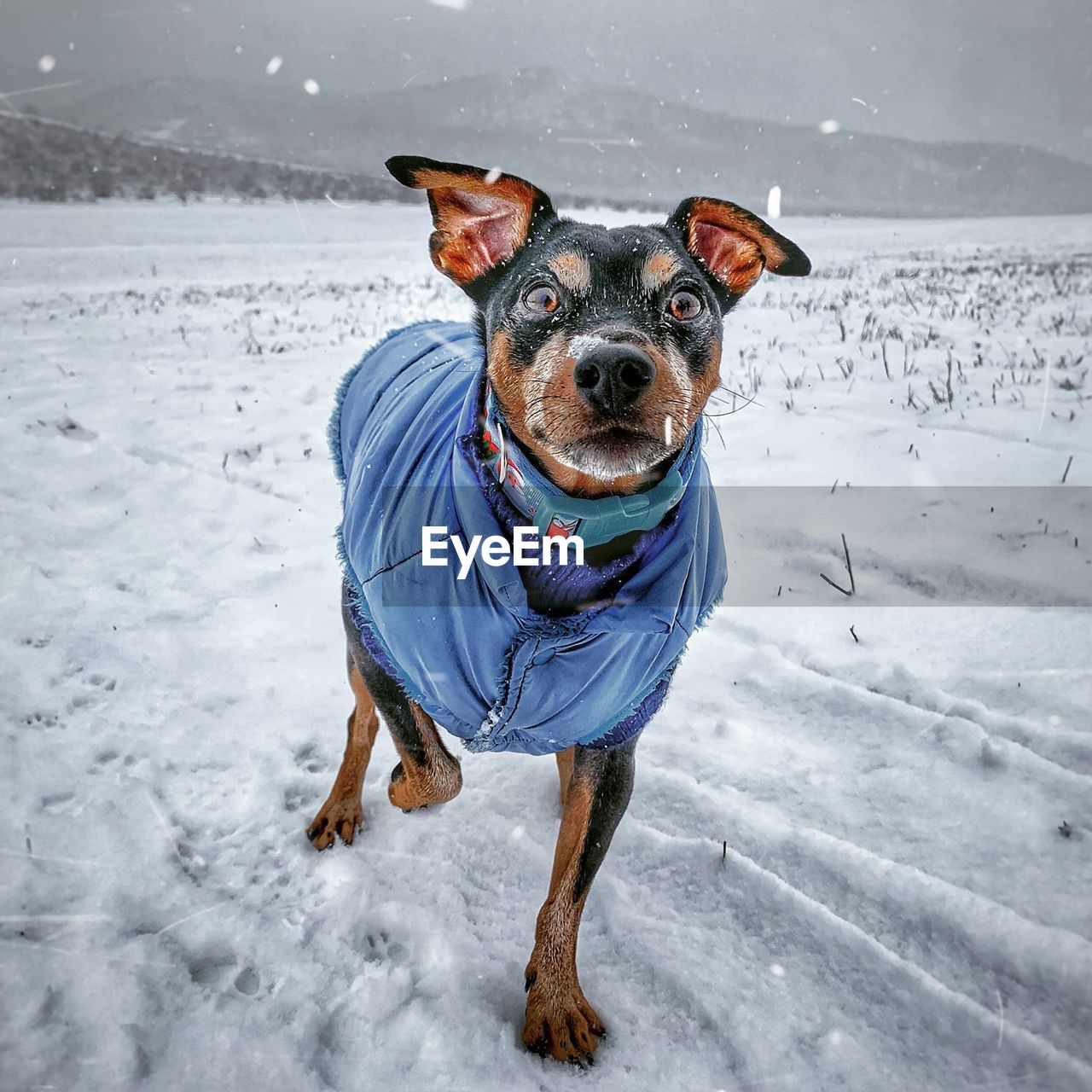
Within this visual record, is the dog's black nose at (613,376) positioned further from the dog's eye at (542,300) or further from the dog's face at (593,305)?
the dog's eye at (542,300)

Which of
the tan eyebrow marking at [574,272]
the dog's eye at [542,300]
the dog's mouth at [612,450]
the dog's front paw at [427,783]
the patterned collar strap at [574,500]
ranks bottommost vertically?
the dog's front paw at [427,783]

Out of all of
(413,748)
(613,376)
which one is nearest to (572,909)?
(413,748)

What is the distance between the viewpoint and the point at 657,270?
2.12m

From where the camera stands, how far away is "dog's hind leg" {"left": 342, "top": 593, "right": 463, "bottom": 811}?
2203 millimetres

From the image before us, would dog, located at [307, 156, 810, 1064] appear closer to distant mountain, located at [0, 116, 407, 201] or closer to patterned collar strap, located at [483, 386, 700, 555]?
patterned collar strap, located at [483, 386, 700, 555]

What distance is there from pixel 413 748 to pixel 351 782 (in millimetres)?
531

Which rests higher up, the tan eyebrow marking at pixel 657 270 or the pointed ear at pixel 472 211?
the pointed ear at pixel 472 211

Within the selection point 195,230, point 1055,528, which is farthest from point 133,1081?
point 195,230

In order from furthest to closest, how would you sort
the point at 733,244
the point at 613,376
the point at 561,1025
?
the point at 733,244 → the point at 561,1025 → the point at 613,376

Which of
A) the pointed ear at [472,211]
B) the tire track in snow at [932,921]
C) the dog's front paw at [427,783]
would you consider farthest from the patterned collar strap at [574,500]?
the tire track in snow at [932,921]

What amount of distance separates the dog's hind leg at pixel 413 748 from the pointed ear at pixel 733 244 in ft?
5.65

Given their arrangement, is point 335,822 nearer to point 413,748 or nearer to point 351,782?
point 351,782

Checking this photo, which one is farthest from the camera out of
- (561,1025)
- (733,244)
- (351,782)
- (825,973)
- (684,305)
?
(351,782)

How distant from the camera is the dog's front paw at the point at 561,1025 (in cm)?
196
